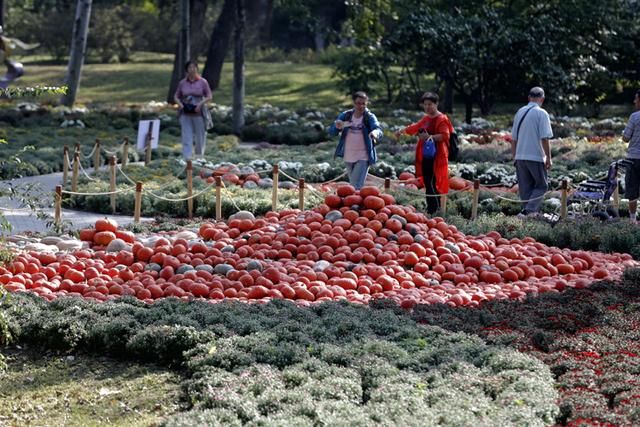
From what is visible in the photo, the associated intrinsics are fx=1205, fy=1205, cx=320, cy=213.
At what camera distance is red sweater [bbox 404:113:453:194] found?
51.2ft

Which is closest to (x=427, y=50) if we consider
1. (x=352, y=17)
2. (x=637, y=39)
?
(x=352, y=17)

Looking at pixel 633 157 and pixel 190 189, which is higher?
pixel 633 157

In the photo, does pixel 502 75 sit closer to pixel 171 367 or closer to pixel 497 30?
pixel 497 30

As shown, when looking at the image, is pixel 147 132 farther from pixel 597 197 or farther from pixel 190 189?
pixel 597 197

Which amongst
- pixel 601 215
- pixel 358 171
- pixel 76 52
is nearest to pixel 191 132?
→ pixel 358 171

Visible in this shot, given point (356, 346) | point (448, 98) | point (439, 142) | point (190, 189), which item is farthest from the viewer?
point (448, 98)

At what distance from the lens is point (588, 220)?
15430 millimetres

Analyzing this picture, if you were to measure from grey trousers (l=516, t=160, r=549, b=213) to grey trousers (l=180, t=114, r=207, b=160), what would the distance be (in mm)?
7382

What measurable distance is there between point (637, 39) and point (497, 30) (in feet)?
22.2

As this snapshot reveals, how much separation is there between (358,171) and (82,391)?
25.2 ft

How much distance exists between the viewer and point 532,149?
15891 mm

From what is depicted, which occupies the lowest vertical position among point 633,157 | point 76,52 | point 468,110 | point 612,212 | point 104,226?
point 468,110

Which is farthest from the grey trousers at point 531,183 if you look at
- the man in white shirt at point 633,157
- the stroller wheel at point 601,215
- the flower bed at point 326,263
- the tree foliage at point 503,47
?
the tree foliage at point 503,47

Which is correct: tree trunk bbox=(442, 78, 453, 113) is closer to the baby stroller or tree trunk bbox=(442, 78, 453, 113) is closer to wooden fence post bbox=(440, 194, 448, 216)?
the baby stroller
